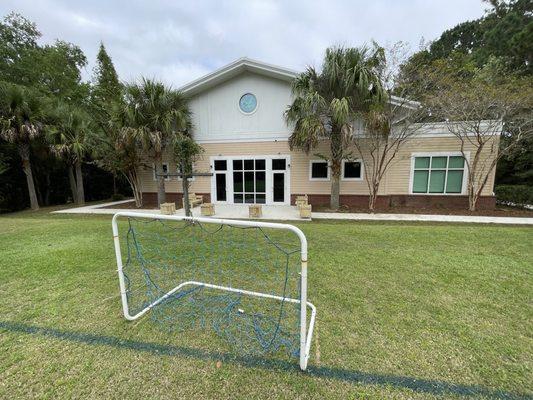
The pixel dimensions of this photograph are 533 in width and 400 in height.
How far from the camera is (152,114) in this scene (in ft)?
36.6

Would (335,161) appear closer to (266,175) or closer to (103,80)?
(266,175)

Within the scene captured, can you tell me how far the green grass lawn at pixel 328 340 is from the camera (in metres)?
1.97

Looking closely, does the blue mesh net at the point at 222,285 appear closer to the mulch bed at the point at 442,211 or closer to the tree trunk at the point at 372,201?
the mulch bed at the point at 442,211

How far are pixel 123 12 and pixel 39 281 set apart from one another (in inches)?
394

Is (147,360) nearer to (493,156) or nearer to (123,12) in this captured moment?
(123,12)

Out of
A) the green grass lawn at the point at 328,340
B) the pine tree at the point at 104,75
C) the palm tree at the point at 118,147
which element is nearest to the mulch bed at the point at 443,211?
the green grass lawn at the point at 328,340

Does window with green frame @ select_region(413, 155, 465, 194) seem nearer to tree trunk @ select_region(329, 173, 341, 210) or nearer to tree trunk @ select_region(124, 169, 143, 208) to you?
tree trunk @ select_region(329, 173, 341, 210)

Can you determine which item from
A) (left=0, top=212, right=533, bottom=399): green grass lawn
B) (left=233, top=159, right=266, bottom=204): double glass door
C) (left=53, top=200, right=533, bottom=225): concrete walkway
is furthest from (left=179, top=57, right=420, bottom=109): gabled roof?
(left=0, top=212, right=533, bottom=399): green grass lawn

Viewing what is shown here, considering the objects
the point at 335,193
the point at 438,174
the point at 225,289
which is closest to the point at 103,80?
the point at 335,193

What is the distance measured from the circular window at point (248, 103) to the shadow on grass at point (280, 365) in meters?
11.2

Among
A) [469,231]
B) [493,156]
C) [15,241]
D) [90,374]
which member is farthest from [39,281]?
[493,156]

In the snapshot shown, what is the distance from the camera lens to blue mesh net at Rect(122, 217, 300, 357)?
2.66m

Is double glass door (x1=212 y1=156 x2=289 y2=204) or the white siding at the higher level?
the white siding

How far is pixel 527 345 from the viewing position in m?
2.39
